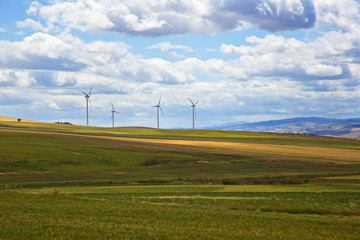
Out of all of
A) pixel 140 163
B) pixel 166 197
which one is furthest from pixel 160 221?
pixel 140 163

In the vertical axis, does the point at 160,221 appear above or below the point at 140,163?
above

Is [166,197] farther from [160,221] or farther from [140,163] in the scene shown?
[140,163]

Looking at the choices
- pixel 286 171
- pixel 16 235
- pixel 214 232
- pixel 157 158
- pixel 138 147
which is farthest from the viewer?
pixel 138 147

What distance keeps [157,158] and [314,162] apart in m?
29.3

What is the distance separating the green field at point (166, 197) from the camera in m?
20.2

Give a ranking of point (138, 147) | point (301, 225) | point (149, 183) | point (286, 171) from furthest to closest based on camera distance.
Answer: point (138, 147)
point (286, 171)
point (149, 183)
point (301, 225)

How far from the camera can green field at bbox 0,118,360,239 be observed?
2022cm

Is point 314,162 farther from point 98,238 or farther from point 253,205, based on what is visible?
point 98,238

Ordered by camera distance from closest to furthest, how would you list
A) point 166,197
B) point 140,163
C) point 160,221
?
point 160,221
point 166,197
point 140,163

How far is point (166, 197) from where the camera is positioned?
36000 millimetres

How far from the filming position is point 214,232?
20.0 meters

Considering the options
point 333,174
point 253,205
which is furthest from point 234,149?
point 253,205

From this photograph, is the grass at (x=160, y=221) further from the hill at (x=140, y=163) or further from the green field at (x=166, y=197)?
the hill at (x=140, y=163)

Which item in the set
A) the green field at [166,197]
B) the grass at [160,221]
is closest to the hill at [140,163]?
the green field at [166,197]
